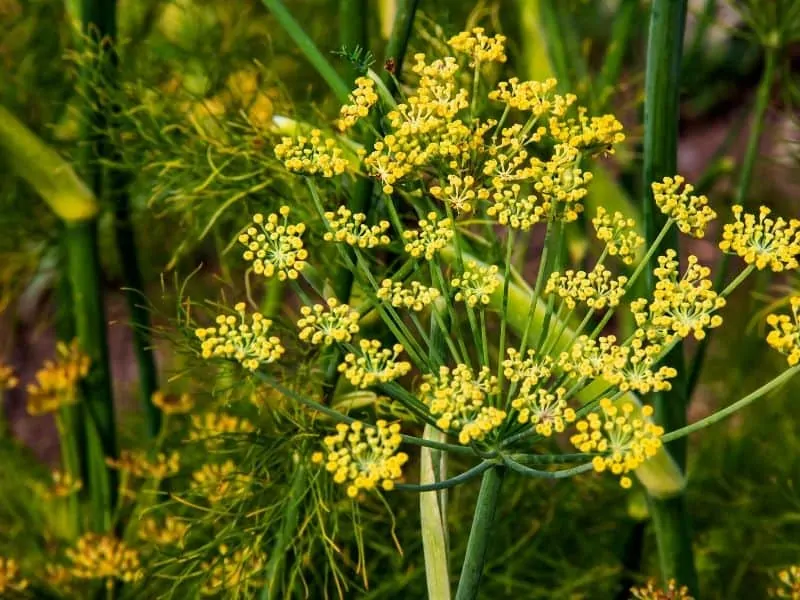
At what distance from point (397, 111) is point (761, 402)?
2.83 ft

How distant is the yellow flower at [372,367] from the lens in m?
0.38

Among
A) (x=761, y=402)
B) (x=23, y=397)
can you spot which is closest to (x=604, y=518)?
(x=761, y=402)

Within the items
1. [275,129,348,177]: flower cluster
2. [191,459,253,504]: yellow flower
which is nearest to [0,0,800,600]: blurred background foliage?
[191,459,253,504]: yellow flower

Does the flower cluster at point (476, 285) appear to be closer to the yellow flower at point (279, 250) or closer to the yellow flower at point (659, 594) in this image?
the yellow flower at point (279, 250)

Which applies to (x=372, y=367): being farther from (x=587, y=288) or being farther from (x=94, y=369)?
(x=94, y=369)

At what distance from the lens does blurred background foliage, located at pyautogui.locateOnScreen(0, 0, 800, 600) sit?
689mm

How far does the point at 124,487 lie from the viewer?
0.74m

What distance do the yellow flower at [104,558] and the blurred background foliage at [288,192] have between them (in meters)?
0.03

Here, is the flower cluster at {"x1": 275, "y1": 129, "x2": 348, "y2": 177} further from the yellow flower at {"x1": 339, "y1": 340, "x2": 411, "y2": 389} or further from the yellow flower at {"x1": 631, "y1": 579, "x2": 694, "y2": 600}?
the yellow flower at {"x1": 631, "y1": 579, "x2": 694, "y2": 600}

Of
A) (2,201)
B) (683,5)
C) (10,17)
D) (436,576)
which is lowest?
(436,576)

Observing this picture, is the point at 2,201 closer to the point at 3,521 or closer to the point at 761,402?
the point at 3,521

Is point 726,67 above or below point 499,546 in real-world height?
above

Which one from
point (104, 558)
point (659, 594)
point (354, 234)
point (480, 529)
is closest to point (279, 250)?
point (354, 234)

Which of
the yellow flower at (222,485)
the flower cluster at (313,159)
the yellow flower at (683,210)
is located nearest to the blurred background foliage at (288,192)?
the yellow flower at (222,485)
